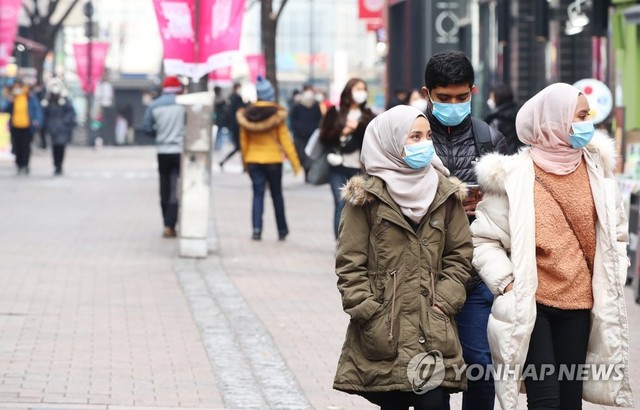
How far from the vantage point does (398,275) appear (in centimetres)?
523

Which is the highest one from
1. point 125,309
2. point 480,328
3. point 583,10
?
point 583,10

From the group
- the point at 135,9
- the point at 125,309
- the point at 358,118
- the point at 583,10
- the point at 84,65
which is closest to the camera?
the point at 125,309

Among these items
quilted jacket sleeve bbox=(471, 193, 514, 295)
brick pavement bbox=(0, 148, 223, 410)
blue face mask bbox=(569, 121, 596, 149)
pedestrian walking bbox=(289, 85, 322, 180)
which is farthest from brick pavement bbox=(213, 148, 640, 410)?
pedestrian walking bbox=(289, 85, 322, 180)

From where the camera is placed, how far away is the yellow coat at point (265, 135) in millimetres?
15781

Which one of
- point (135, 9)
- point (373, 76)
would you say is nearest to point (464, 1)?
point (373, 76)

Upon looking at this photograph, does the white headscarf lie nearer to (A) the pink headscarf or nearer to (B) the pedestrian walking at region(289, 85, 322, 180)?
(A) the pink headscarf

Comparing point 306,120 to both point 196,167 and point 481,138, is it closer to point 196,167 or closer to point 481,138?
point 196,167

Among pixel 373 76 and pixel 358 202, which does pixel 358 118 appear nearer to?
pixel 358 202

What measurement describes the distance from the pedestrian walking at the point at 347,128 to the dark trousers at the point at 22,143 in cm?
1540

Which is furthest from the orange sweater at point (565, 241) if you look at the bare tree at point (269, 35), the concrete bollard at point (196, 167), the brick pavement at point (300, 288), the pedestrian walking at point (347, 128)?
the bare tree at point (269, 35)

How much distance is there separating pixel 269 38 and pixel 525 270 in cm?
2150

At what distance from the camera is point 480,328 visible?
566 cm

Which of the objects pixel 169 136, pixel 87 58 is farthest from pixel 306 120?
pixel 87 58

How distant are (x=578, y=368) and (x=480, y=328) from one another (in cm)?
42
